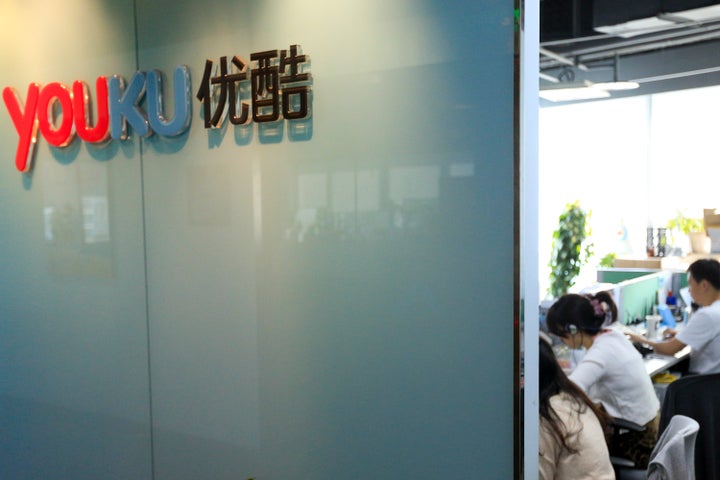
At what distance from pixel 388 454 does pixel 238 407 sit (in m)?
0.64

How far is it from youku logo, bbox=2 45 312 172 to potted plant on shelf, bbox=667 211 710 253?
555 centimetres

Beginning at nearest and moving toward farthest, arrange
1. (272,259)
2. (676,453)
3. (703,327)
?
1. (676,453)
2. (272,259)
3. (703,327)

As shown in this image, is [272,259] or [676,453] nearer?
[676,453]

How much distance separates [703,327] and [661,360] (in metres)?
0.32

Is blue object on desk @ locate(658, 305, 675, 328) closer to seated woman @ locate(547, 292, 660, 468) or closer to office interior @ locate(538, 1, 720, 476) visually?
office interior @ locate(538, 1, 720, 476)

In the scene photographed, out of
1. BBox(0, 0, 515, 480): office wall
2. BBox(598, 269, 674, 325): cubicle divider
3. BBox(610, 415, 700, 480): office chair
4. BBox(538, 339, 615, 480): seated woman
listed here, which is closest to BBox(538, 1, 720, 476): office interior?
BBox(598, 269, 674, 325): cubicle divider

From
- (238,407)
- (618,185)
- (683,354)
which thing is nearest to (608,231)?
(618,185)

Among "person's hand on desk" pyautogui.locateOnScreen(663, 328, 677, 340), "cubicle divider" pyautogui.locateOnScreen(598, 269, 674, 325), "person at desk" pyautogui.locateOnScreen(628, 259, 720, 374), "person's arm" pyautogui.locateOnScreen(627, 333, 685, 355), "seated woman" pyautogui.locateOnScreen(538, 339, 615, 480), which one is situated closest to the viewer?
"seated woman" pyautogui.locateOnScreen(538, 339, 615, 480)

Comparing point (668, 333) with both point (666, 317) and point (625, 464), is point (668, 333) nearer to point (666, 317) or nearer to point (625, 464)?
point (666, 317)

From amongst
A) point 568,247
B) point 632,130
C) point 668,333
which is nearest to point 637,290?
point 668,333

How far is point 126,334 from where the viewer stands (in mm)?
2883

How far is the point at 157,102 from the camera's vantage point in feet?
8.65

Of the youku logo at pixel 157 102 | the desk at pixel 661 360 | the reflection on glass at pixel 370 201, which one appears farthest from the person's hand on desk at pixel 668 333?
the youku logo at pixel 157 102

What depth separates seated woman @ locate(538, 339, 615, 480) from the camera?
2.48 metres
